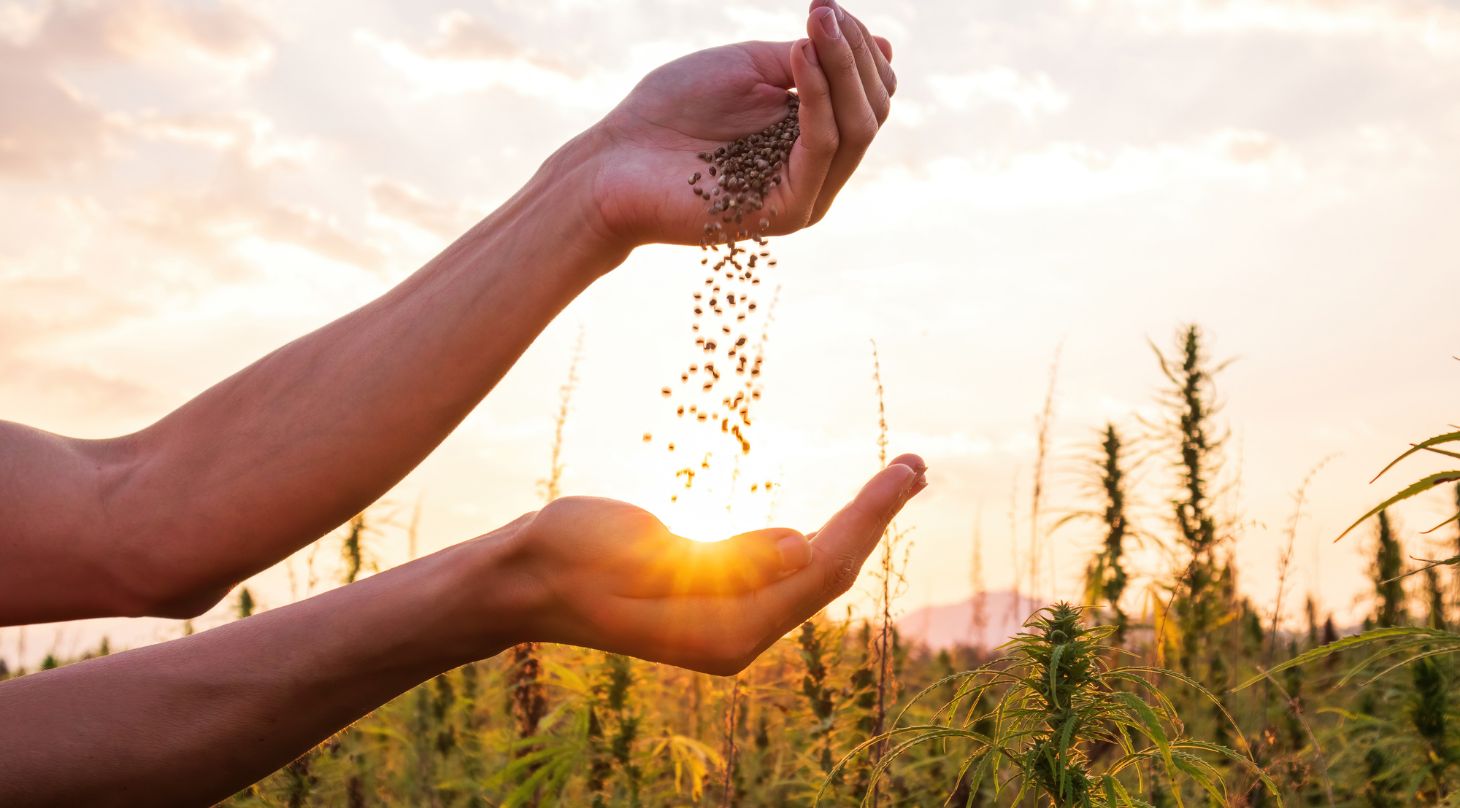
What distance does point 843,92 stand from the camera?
7.41 feet

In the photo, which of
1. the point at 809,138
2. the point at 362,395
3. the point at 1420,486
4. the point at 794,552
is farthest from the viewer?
the point at 362,395

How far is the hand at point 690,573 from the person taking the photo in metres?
2.05

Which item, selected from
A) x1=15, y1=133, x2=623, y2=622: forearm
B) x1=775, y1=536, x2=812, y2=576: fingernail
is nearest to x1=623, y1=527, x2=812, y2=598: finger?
x1=775, y1=536, x2=812, y2=576: fingernail

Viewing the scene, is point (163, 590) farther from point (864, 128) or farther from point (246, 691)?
point (864, 128)

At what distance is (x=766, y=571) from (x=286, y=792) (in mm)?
2054

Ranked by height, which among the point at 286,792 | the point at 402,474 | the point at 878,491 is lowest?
the point at 286,792

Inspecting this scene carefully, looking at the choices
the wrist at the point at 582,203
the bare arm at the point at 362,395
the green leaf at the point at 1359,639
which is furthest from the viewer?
the wrist at the point at 582,203

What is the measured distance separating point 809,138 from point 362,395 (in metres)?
1.13

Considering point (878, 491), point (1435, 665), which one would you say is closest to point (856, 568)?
point (878, 491)

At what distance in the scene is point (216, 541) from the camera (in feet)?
8.50

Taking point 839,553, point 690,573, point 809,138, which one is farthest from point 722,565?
point 809,138

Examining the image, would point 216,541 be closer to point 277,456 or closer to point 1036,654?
point 277,456

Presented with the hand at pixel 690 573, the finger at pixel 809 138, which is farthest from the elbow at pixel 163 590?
the finger at pixel 809 138

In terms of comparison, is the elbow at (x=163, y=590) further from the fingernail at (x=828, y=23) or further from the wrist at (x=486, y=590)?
the fingernail at (x=828, y=23)
